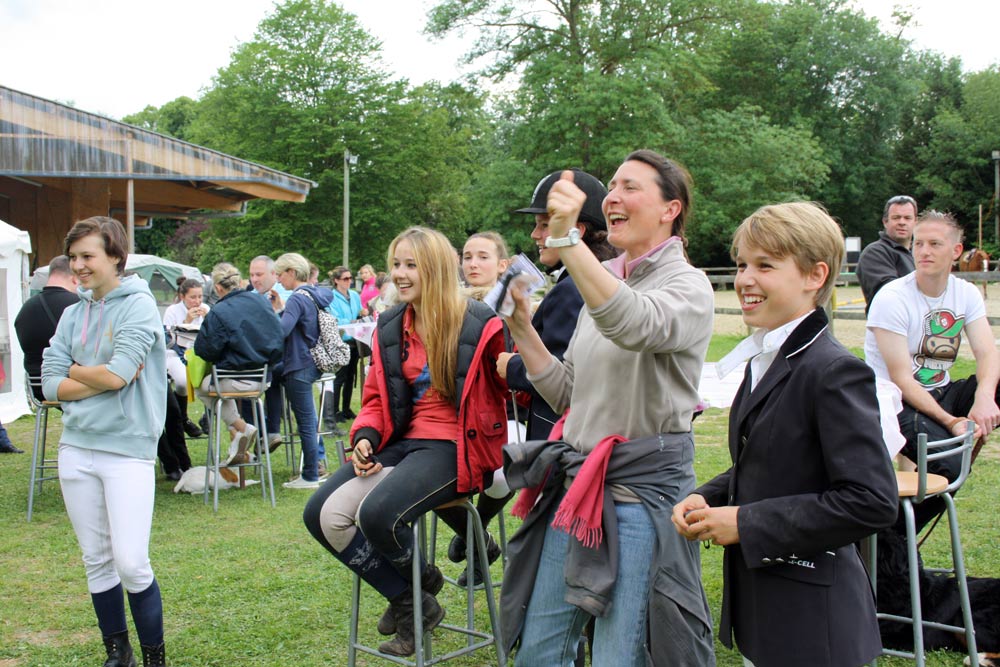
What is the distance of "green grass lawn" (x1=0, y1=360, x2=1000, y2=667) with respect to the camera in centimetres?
442

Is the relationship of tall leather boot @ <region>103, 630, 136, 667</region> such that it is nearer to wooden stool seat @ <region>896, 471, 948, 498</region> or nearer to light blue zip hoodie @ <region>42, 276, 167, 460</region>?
light blue zip hoodie @ <region>42, 276, 167, 460</region>

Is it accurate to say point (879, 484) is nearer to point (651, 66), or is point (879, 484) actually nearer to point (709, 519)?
point (709, 519)

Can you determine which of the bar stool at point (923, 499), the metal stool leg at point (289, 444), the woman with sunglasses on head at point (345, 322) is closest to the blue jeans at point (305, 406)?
the metal stool leg at point (289, 444)

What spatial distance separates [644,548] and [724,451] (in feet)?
21.5

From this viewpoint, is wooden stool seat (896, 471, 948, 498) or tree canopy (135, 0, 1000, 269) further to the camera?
tree canopy (135, 0, 1000, 269)

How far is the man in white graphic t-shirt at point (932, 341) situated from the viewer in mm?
4289

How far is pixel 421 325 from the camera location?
4.00 m

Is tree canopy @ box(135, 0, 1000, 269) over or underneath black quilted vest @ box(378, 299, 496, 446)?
over

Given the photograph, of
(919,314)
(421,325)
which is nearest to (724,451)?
(919,314)

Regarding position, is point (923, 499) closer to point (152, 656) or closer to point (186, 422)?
point (152, 656)

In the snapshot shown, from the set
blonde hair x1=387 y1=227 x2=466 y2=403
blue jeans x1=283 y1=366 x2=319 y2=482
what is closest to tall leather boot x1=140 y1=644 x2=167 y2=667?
blonde hair x1=387 y1=227 x2=466 y2=403

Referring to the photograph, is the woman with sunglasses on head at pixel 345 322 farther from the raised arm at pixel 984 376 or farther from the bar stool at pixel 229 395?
the raised arm at pixel 984 376

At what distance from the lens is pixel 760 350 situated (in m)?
2.35

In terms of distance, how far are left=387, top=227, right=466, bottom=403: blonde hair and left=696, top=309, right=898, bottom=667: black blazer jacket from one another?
179 cm
